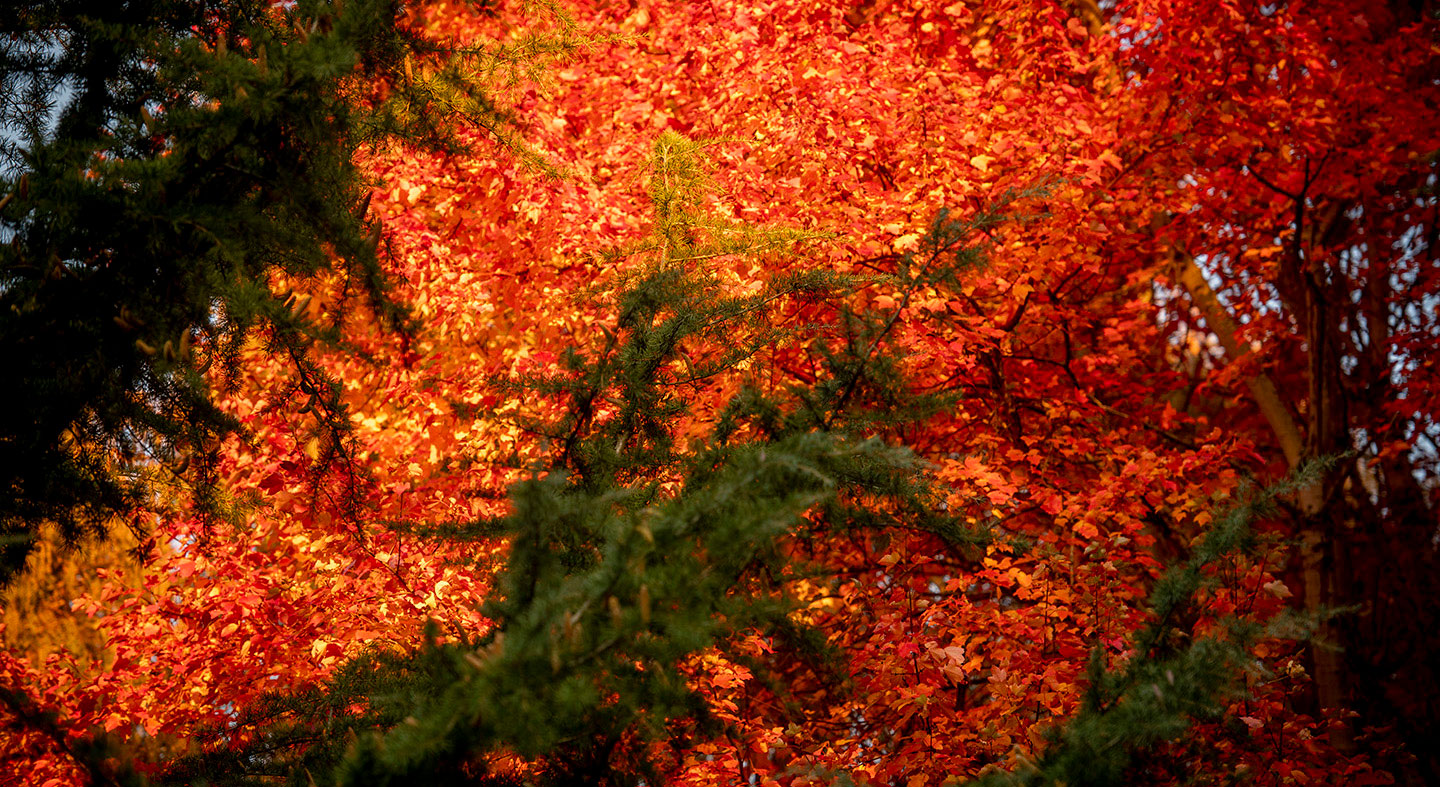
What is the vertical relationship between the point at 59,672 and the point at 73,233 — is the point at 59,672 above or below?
below

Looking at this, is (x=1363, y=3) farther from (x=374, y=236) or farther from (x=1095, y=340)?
(x=374, y=236)

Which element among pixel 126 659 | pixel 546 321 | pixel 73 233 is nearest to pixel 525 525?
pixel 73 233

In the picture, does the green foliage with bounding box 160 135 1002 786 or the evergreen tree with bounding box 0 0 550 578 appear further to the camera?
the evergreen tree with bounding box 0 0 550 578

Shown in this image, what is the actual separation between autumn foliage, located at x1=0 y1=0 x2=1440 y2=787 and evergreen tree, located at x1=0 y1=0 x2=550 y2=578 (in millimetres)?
246

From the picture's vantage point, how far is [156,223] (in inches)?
123

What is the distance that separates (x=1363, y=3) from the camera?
333 inches

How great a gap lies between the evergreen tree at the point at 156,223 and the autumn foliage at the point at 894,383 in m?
0.25

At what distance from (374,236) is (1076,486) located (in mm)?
5847

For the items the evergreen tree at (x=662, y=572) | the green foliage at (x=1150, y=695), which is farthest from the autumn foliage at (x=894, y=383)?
the green foliage at (x=1150, y=695)

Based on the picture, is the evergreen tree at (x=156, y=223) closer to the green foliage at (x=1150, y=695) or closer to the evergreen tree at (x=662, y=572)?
the evergreen tree at (x=662, y=572)

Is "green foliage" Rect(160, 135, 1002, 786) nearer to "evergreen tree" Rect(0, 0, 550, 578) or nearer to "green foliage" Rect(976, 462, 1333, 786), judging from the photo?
"green foliage" Rect(976, 462, 1333, 786)

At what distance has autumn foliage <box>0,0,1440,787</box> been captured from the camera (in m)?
4.38

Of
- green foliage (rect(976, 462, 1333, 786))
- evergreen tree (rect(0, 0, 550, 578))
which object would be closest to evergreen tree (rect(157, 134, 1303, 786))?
green foliage (rect(976, 462, 1333, 786))

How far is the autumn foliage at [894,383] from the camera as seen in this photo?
438 centimetres
